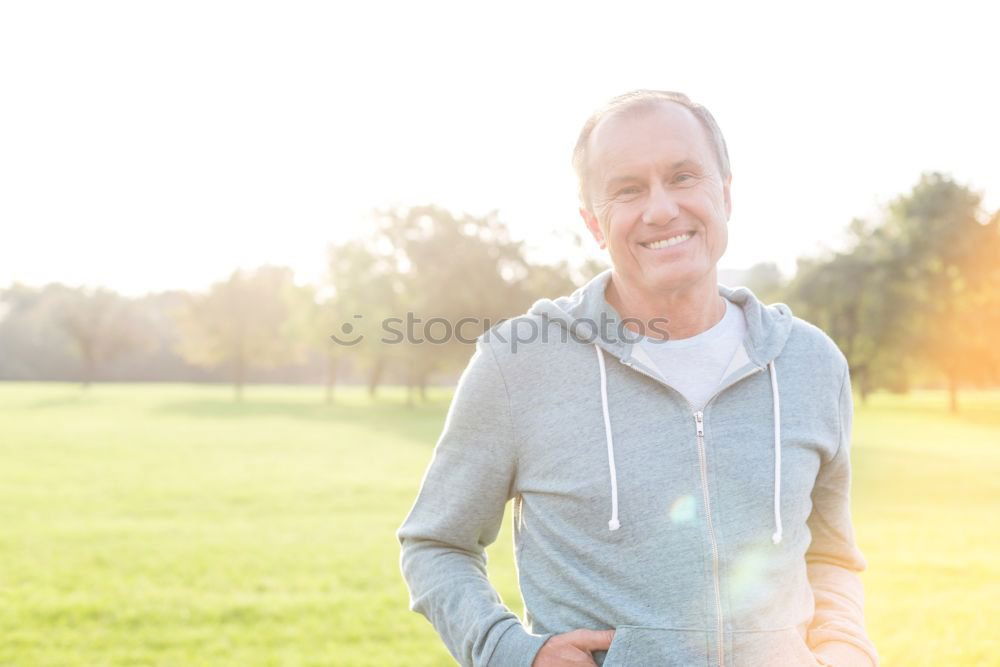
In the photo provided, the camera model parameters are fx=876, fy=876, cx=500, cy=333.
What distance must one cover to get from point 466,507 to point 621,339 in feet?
1.88

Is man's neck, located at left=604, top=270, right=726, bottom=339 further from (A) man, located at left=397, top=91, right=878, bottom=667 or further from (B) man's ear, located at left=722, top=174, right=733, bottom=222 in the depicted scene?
(B) man's ear, located at left=722, top=174, right=733, bottom=222

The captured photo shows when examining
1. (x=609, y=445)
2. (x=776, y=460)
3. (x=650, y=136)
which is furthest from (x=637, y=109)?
(x=776, y=460)

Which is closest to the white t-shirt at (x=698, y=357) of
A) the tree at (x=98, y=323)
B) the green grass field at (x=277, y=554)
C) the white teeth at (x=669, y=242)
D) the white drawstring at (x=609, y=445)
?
the white drawstring at (x=609, y=445)

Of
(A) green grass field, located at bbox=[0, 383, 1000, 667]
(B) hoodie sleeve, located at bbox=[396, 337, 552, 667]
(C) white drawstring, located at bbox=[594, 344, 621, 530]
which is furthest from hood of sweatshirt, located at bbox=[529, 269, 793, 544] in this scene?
(A) green grass field, located at bbox=[0, 383, 1000, 667]

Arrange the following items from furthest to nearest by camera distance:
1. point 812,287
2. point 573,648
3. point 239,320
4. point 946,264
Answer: point 239,320, point 812,287, point 946,264, point 573,648

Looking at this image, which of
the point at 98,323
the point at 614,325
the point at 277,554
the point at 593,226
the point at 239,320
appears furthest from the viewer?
the point at 98,323

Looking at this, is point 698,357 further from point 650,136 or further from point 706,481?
point 650,136

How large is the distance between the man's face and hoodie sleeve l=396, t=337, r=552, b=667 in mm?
452

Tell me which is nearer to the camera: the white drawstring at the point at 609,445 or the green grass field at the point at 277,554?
the white drawstring at the point at 609,445

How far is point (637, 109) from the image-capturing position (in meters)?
2.17

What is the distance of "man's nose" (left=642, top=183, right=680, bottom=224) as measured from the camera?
7.07ft

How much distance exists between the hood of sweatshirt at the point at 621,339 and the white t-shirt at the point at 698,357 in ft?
0.09

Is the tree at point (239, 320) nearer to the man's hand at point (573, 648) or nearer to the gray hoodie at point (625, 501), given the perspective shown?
the gray hoodie at point (625, 501)

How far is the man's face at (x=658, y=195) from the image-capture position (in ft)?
7.11
